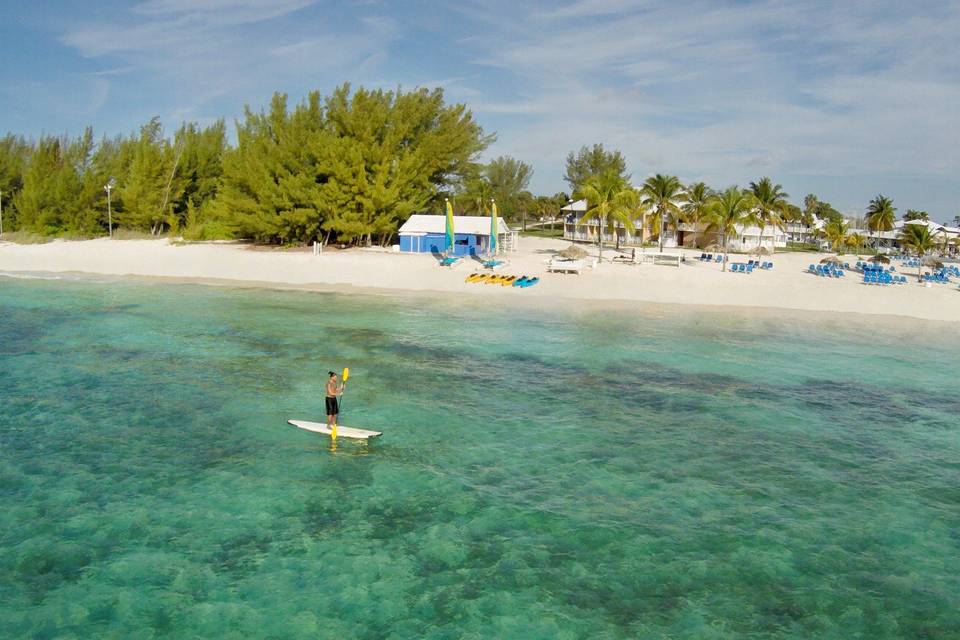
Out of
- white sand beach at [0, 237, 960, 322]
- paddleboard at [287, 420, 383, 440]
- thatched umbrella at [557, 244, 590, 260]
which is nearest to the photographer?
paddleboard at [287, 420, 383, 440]

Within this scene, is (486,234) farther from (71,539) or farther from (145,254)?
(71,539)

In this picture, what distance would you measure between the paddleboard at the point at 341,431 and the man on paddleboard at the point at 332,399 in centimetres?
26

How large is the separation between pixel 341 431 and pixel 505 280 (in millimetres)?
28020

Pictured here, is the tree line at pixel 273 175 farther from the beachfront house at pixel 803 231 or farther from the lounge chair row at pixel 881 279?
the beachfront house at pixel 803 231

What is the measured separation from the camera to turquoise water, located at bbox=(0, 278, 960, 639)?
33.3 ft

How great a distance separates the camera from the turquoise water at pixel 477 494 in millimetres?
10164

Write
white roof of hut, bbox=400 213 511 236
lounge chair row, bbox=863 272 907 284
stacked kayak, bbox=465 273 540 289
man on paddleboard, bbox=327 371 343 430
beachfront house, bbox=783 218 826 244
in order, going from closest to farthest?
man on paddleboard, bbox=327 371 343 430 → stacked kayak, bbox=465 273 540 289 → lounge chair row, bbox=863 272 907 284 → white roof of hut, bbox=400 213 511 236 → beachfront house, bbox=783 218 826 244

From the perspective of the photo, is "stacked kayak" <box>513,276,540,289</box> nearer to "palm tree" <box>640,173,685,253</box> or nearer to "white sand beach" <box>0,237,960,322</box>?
"white sand beach" <box>0,237,960,322</box>

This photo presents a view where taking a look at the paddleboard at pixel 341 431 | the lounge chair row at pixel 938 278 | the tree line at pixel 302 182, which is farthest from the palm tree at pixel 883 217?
the paddleboard at pixel 341 431

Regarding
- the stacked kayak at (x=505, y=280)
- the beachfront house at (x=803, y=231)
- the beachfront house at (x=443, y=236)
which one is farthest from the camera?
the beachfront house at (x=803, y=231)

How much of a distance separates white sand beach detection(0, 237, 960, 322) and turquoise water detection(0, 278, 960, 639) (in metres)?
13.8

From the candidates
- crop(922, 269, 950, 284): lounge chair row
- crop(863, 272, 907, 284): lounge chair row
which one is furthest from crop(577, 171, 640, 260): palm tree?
crop(922, 269, 950, 284): lounge chair row

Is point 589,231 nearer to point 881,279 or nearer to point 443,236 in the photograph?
point 443,236

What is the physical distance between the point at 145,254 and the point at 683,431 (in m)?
50.4
